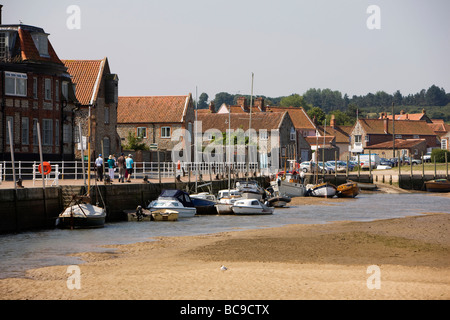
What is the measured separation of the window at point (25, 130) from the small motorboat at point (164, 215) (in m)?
14.2

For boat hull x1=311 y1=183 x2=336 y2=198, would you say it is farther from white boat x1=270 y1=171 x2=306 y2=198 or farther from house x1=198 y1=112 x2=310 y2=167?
house x1=198 y1=112 x2=310 y2=167

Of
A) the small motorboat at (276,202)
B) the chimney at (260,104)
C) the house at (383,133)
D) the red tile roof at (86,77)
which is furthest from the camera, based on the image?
the house at (383,133)

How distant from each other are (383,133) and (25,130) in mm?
94075

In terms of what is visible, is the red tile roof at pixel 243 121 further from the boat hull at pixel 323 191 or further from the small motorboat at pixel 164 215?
the small motorboat at pixel 164 215

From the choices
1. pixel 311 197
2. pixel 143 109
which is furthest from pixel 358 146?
pixel 311 197

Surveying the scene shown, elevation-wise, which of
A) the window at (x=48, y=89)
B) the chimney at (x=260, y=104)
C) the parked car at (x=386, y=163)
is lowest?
the parked car at (x=386, y=163)

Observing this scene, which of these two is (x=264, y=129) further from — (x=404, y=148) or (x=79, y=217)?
(x=79, y=217)

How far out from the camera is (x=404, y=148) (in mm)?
119000

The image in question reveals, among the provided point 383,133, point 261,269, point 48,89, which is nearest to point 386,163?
point 383,133

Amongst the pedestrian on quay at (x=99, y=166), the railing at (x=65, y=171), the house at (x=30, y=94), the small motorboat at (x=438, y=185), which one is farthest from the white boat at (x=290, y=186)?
the pedestrian on quay at (x=99, y=166)

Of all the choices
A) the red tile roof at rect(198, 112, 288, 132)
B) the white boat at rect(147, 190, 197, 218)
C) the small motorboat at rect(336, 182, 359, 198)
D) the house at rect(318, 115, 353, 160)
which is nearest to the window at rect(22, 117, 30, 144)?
the white boat at rect(147, 190, 197, 218)

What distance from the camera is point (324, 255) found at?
24.7 m

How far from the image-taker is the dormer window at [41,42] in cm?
5041

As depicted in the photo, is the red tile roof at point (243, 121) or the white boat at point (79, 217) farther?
the red tile roof at point (243, 121)
